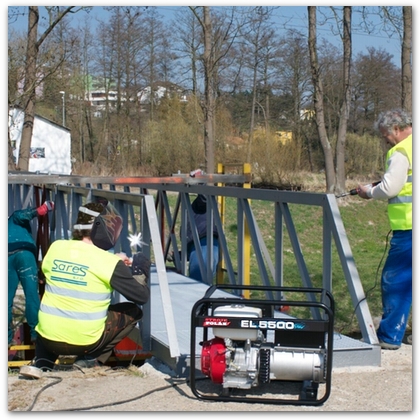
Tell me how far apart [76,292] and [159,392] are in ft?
3.20

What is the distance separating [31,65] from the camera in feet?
46.3

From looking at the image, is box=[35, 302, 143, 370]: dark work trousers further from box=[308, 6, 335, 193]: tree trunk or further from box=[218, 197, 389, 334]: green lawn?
box=[308, 6, 335, 193]: tree trunk

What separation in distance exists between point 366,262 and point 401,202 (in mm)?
10721

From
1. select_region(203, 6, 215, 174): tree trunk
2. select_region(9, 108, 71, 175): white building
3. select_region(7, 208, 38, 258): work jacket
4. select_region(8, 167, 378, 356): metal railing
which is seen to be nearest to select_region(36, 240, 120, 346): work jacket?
select_region(8, 167, 378, 356): metal railing

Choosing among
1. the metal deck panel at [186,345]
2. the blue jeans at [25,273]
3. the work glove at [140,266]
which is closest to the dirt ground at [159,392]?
the metal deck panel at [186,345]

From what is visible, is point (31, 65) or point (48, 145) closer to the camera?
point (31, 65)

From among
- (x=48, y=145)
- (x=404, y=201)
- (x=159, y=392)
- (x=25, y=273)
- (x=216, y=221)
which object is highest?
(x=48, y=145)

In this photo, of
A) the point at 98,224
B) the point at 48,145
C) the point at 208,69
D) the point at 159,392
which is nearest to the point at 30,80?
the point at 208,69

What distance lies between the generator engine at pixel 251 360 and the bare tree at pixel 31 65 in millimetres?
10269

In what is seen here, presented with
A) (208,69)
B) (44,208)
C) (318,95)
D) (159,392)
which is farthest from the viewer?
(318,95)

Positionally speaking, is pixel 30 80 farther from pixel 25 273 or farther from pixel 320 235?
pixel 320 235

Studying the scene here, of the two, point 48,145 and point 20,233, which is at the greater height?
point 48,145

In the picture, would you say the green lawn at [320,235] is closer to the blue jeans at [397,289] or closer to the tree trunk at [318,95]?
the tree trunk at [318,95]

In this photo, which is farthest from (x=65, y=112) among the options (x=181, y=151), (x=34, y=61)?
(x=34, y=61)
